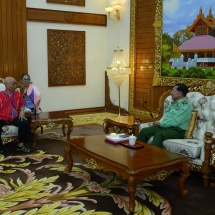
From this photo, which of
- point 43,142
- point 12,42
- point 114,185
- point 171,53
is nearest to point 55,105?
point 12,42

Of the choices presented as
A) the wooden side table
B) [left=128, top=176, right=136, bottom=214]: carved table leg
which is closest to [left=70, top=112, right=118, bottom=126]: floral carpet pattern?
the wooden side table

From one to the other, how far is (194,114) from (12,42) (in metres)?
4.23

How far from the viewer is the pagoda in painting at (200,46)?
5191 mm

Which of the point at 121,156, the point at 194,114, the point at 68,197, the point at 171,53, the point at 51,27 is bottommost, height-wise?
the point at 68,197

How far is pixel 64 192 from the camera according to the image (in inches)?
119

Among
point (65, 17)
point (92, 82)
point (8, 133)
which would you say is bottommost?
point (8, 133)

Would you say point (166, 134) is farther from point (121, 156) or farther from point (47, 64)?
point (47, 64)

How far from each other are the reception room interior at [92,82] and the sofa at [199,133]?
0.08ft

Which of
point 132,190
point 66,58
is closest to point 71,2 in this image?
point 66,58

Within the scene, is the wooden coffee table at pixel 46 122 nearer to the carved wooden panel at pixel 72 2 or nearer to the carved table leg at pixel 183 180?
the carved table leg at pixel 183 180

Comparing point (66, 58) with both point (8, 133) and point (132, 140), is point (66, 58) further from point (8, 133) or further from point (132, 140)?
point (132, 140)

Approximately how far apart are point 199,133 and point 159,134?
536 millimetres

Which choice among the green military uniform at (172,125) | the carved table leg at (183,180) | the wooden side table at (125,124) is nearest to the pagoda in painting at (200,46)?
the wooden side table at (125,124)

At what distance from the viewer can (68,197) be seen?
114 inches
